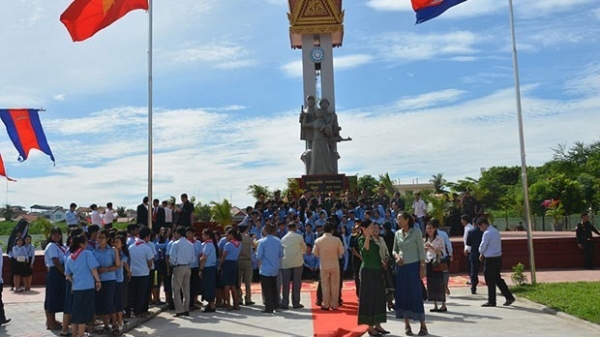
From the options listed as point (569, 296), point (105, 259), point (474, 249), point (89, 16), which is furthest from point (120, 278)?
point (569, 296)

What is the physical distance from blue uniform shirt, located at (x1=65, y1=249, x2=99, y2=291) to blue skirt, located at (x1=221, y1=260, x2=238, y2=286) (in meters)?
3.39

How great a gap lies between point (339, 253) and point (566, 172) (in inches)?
1302

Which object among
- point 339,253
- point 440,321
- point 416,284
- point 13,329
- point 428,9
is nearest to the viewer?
point 416,284

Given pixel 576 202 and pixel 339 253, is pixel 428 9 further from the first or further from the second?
pixel 576 202

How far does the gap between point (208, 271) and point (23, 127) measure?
18.1 ft

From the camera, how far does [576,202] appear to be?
104ft

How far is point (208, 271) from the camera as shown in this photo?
427 inches

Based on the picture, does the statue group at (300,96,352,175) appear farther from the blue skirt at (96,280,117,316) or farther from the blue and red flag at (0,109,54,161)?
the blue skirt at (96,280,117,316)

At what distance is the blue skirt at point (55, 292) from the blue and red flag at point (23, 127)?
4699 millimetres

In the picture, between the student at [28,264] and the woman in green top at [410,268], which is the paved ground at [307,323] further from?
the student at [28,264]

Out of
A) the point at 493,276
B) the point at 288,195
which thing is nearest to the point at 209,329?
the point at 493,276

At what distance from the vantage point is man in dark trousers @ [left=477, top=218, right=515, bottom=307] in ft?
32.8

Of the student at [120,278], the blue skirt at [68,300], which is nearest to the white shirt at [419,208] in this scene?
the student at [120,278]

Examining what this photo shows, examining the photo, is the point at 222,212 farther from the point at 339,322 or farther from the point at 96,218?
the point at 339,322
